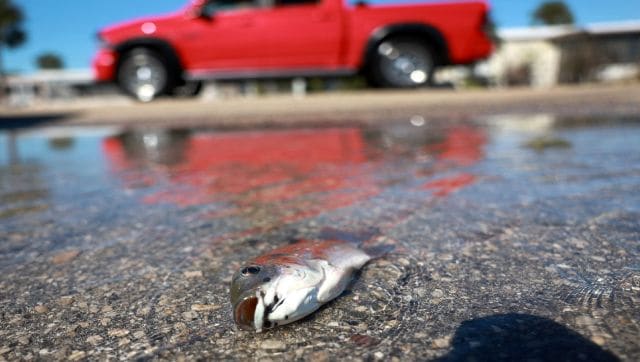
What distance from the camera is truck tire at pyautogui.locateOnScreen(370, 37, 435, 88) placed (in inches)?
283

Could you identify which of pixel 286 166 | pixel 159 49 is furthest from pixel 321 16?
pixel 286 166

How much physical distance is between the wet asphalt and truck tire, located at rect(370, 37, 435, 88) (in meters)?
4.00

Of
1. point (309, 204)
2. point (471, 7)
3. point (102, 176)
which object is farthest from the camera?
point (471, 7)

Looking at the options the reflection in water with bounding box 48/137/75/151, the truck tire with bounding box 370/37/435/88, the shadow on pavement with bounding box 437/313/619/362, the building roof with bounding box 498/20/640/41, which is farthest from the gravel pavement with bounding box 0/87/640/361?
the building roof with bounding box 498/20/640/41

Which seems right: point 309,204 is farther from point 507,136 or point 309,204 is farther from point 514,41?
point 514,41

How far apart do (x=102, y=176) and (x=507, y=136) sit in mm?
3325

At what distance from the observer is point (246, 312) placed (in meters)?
1.01

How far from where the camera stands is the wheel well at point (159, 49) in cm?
715

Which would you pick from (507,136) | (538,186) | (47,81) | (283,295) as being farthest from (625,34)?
(47,81)

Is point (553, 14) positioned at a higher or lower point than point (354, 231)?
higher

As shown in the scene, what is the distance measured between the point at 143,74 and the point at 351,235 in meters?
6.89

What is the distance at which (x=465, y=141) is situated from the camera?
4000mm

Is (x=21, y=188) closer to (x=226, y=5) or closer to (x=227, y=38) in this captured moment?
(x=227, y=38)

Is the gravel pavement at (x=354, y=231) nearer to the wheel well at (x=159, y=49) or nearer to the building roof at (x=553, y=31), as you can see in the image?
the wheel well at (x=159, y=49)
